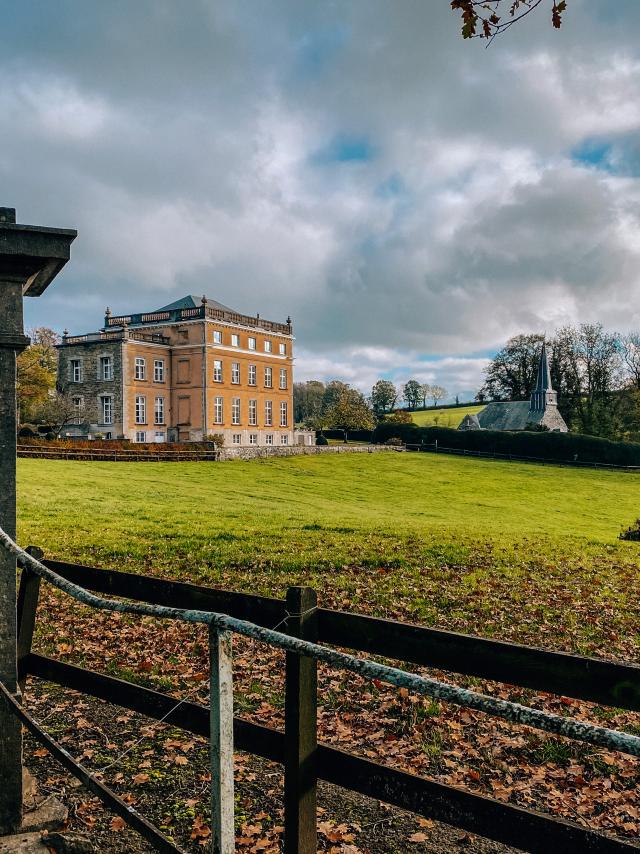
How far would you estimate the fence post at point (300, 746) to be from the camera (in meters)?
2.89

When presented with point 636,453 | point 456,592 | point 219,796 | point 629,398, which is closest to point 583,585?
point 456,592

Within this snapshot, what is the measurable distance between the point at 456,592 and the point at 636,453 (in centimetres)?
5011

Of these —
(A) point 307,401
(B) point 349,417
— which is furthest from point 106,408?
(A) point 307,401

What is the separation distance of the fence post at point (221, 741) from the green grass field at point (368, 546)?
629cm

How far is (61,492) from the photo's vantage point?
22812 mm

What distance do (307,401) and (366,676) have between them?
4421 inches

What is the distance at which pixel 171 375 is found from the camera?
2296 inches

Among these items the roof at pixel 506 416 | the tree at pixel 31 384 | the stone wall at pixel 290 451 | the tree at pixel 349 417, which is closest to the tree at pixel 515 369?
the roof at pixel 506 416

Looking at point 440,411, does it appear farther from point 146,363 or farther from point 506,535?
point 506,535

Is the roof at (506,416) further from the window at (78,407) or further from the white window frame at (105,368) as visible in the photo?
the window at (78,407)

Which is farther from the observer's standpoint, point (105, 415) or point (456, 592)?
point (105, 415)

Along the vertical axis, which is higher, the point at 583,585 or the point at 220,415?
the point at 220,415

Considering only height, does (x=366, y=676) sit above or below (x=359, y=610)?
above

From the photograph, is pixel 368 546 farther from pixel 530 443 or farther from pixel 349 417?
pixel 349 417
